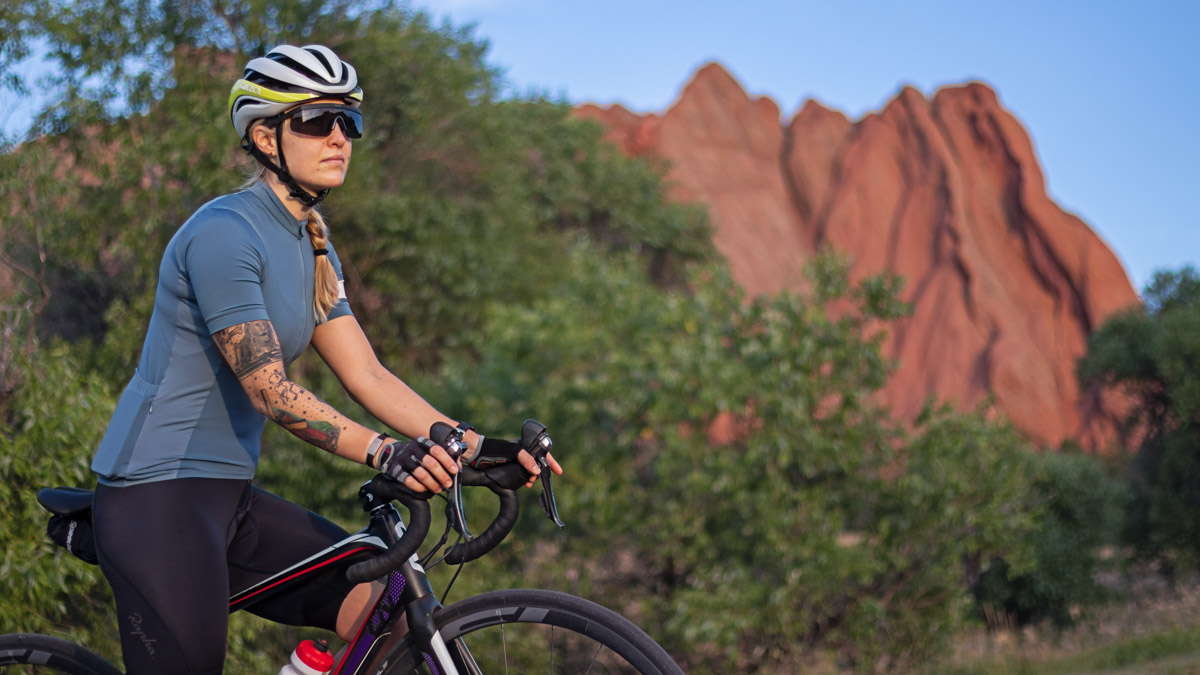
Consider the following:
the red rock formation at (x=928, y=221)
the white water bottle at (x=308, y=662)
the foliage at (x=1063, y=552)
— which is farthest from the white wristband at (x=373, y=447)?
the red rock formation at (x=928, y=221)

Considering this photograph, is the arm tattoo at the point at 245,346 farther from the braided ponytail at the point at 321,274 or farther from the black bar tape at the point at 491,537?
the black bar tape at the point at 491,537

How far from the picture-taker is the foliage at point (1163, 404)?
14953 mm

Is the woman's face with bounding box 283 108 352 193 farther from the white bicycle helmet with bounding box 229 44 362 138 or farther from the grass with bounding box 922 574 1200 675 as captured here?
the grass with bounding box 922 574 1200 675

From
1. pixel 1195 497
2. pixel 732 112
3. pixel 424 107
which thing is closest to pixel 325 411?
pixel 424 107

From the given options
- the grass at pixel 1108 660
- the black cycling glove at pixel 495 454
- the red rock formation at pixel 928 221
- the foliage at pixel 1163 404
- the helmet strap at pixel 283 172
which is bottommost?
the grass at pixel 1108 660

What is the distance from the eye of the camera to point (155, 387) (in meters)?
2.21

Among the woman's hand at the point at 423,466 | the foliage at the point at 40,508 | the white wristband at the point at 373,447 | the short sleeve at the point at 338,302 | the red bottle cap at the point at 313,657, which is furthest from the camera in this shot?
the foliage at the point at 40,508

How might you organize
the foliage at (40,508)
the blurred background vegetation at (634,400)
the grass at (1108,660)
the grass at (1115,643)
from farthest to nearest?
1. the blurred background vegetation at (634,400)
2. the grass at (1115,643)
3. the grass at (1108,660)
4. the foliage at (40,508)

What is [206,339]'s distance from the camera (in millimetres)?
2227

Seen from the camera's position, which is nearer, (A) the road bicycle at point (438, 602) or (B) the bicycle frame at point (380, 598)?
(A) the road bicycle at point (438, 602)

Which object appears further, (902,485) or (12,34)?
(902,485)

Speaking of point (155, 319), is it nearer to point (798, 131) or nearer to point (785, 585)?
point (785, 585)

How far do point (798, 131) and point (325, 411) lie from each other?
48.1 m

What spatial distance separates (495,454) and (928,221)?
4349 cm
